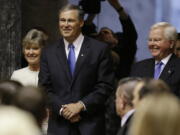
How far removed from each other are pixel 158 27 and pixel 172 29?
0.14 metres

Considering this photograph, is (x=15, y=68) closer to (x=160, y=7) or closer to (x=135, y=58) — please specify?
(x=135, y=58)

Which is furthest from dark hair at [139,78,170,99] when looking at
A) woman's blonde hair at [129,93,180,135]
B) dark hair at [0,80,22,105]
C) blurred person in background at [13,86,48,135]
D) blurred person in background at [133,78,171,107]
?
woman's blonde hair at [129,93,180,135]

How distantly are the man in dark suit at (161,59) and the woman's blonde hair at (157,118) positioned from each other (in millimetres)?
3139

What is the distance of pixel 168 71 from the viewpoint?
710cm

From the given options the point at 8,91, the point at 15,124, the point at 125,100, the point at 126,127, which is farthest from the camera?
the point at 125,100

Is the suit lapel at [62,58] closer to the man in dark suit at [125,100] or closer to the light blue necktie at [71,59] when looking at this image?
the light blue necktie at [71,59]

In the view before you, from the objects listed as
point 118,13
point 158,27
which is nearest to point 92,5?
point 118,13

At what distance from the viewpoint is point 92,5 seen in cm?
939

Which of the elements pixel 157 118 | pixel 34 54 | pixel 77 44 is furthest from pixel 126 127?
pixel 34 54

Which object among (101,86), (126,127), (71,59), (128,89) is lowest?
(101,86)

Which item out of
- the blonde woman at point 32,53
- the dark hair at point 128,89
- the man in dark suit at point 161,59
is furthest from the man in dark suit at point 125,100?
the blonde woman at point 32,53

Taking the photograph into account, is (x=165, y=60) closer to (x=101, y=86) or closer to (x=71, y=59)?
(x=101, y=86)

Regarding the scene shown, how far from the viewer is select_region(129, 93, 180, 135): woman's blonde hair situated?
151 inches

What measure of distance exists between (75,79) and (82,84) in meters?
0.08
